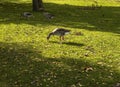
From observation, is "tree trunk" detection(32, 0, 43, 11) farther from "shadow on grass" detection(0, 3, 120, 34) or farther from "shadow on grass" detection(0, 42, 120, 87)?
"shadow on grass" detection(0, 42, 120, 87)

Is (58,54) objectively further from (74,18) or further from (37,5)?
(37,5)

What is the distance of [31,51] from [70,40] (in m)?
4.69

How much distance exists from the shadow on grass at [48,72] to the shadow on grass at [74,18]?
1238cm

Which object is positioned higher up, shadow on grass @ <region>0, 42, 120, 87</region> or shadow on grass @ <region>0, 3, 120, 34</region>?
shadow on grass @ <region>0, 42, 120, 87</region>

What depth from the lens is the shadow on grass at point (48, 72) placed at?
629 inches

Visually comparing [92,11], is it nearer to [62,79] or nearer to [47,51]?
[47,51]

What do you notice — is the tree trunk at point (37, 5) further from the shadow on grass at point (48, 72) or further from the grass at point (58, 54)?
the shadow on grass at point (48, 72)

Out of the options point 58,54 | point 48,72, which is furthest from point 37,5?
point 48,72

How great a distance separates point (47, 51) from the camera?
2214cm

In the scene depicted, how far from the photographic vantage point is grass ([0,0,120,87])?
1653 centimetres

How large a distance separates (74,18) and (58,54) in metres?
18.1

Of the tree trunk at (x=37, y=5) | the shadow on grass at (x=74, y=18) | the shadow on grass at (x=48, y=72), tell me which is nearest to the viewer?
the shadow on grass at (x=48, y=72)

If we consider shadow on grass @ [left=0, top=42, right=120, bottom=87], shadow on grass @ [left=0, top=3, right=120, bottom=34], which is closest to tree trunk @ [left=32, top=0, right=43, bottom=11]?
shadow on grass @ [left=0, top=3, right=120, bottom=34]

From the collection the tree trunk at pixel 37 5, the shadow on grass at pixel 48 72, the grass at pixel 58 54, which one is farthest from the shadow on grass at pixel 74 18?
the shadow on grass at pixel 48 72
